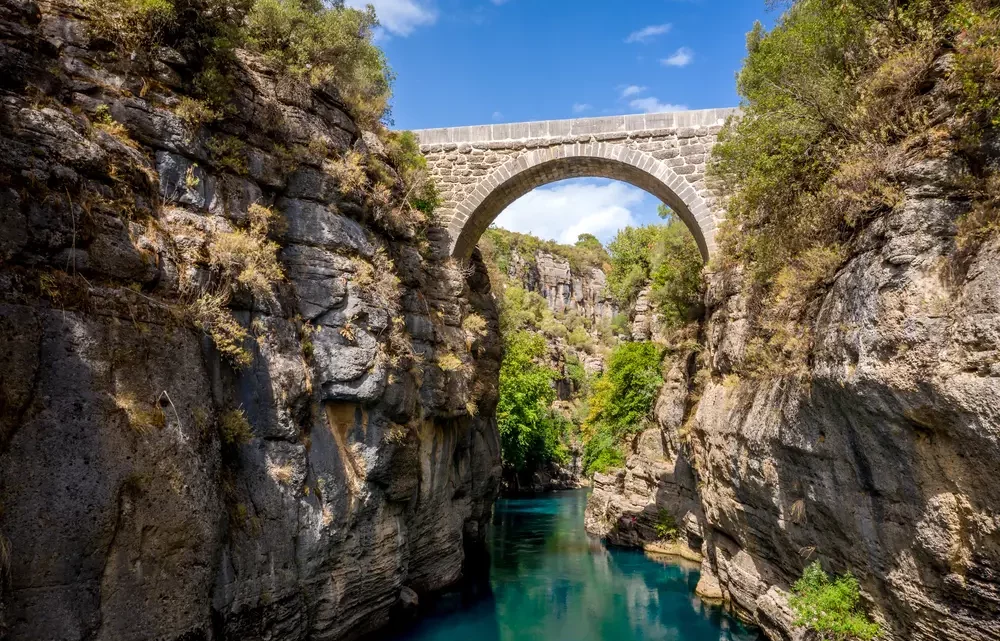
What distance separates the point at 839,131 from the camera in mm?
7844

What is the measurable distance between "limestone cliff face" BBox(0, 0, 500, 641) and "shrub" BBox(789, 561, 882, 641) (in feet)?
19.3

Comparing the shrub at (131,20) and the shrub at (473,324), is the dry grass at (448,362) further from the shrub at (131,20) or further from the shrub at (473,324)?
the shrub at (131,20)

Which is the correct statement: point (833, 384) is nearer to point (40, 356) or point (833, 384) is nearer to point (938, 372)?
point (938, 372)

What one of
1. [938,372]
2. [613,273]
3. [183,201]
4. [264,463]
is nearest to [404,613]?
[264,463]

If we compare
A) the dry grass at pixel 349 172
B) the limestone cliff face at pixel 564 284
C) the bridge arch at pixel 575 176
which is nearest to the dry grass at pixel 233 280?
the dry grass at pixel 349 172

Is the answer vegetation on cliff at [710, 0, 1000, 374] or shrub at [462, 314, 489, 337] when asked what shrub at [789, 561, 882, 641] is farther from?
shrub at [462, 314, 489, 337]

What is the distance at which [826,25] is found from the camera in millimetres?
8195

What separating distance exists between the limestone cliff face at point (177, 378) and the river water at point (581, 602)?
2.69m

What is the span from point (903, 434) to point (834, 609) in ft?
8.41

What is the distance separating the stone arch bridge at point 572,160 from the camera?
13.2 m

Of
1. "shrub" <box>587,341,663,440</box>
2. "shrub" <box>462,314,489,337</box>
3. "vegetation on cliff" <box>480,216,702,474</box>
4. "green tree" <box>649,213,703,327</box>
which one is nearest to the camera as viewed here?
"shrub" <box>462,314,489,337</box>

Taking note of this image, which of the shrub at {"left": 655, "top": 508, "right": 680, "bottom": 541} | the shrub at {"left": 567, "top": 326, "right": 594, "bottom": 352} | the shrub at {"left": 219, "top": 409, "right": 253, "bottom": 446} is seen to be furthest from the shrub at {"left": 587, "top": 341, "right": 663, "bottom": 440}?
the shrub at {"left": 567, "top": 326, "right": 594, "bottom": 352}

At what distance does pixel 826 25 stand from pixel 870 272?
3.78 metres

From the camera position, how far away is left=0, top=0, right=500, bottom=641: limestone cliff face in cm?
538
